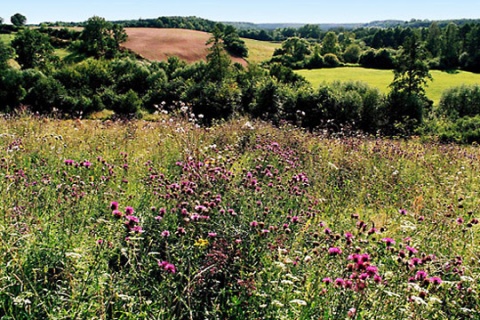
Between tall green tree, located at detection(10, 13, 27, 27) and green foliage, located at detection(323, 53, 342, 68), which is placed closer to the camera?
green foliage, located at detection(323, 53, 342, 68)

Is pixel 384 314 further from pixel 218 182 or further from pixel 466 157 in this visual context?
pixel 466 157

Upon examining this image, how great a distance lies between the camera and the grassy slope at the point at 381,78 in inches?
1799

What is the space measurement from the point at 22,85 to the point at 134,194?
33233 mm

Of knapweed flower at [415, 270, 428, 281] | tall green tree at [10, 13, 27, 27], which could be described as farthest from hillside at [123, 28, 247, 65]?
knapweed flower at [415, 270, 428, 281]

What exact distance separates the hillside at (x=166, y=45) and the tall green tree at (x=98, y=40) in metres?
3.17

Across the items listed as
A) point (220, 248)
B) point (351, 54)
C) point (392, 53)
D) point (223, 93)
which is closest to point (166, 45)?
point (351, 54)

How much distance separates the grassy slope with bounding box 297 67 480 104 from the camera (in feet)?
150

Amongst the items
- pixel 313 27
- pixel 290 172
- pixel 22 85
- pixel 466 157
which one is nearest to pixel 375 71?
pixel 22 85

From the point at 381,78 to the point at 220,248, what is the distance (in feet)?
179

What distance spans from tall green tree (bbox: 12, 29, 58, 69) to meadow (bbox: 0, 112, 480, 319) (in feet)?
156

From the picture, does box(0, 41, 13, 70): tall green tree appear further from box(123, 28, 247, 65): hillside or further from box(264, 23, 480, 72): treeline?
box(264, 23, 480, 72): treeline

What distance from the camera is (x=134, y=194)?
464 cm

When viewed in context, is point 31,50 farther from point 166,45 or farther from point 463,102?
point 463,102

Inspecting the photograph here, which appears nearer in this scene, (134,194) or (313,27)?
(134,194)
